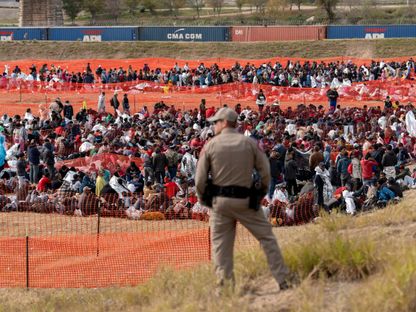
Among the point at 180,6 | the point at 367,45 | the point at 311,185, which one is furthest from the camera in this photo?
the point at 180,6

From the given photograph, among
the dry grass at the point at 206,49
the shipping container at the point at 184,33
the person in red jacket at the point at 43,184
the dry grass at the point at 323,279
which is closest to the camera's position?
the dry grass at the point at 323,279

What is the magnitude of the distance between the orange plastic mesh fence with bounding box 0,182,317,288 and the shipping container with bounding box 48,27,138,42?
48832mm

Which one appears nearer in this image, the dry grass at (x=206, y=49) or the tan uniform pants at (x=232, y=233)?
the tan uniform pants at (x=232, y=233)

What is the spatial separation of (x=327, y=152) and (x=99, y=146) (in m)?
6.59

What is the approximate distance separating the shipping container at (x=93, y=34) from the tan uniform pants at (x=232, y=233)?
62.0 metres

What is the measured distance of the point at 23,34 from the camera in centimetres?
7175

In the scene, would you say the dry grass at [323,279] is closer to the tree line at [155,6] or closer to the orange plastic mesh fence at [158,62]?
the orange plastic mesh fence at [158,62]

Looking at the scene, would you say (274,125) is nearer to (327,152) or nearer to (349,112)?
(349,112)

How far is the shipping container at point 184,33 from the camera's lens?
67.3m

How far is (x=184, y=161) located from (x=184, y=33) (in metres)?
47.5

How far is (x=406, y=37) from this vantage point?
63.6 meters

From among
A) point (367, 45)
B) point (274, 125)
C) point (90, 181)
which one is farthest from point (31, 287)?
point (367, 45)

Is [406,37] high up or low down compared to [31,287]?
up

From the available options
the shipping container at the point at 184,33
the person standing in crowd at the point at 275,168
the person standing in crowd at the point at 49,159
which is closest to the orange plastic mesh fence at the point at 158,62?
the shipping container at the point at 184,33
